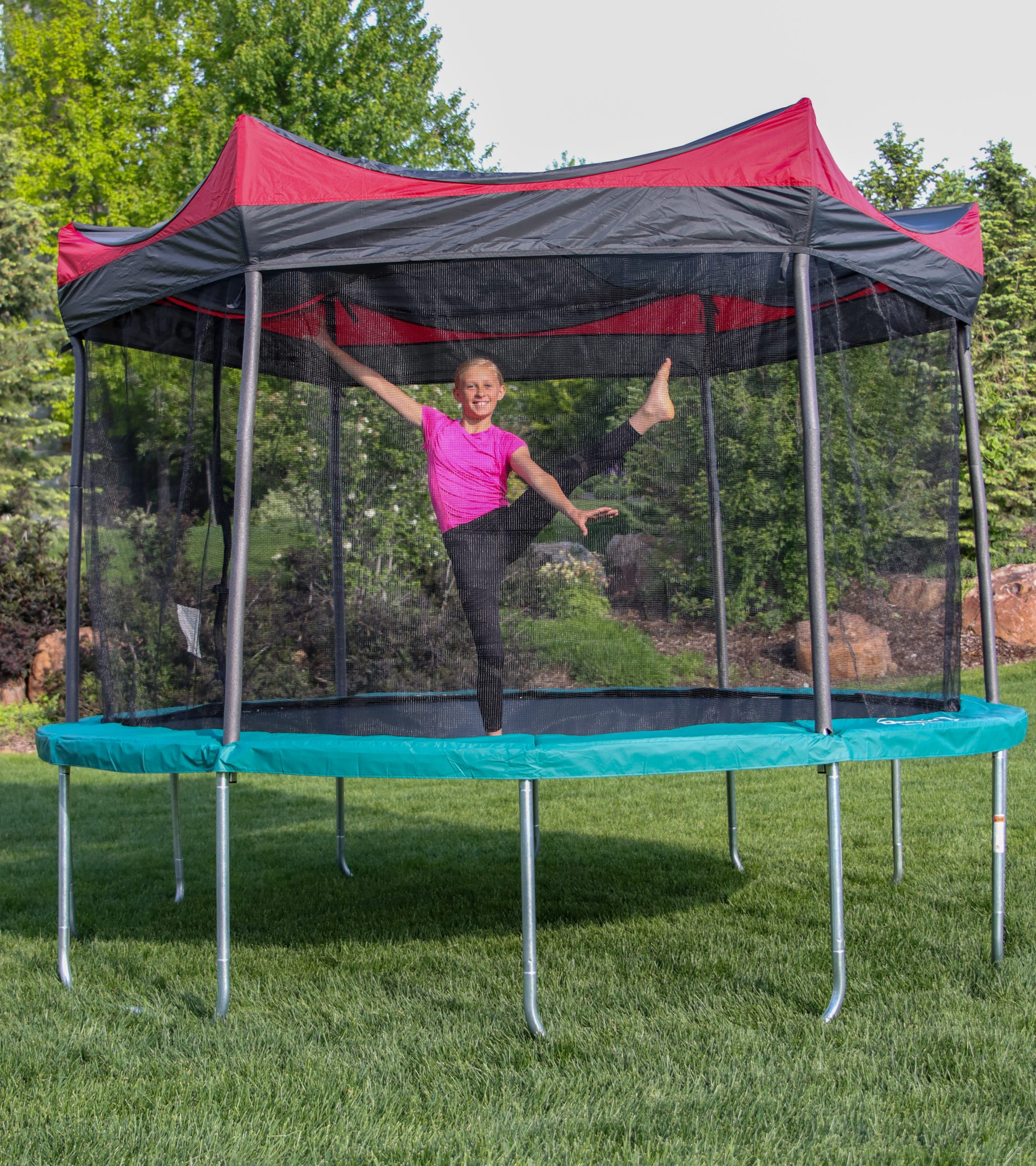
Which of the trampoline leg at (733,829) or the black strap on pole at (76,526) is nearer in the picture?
the black strap on pole at (76,526)

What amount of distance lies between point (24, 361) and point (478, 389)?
8.76m

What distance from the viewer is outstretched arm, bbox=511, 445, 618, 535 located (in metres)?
3.19

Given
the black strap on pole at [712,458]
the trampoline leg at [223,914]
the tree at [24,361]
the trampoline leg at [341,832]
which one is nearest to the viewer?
the trampoline leg at [223,914]

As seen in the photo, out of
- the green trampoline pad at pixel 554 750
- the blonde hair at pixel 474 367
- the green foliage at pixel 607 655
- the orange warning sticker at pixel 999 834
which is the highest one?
the blonde hair at pixel 474 367

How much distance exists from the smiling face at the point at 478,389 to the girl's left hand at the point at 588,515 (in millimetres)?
376

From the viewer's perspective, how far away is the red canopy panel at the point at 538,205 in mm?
2564

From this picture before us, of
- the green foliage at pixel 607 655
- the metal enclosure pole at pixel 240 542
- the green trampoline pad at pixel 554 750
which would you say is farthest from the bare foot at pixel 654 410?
the metal enclosure pole at pixel 240 542

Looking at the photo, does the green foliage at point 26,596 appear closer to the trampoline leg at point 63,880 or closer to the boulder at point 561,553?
the trampoline leg at point 63,880

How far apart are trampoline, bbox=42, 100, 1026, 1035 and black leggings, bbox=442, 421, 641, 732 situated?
23 mm

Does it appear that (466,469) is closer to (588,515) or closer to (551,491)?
(551,491)

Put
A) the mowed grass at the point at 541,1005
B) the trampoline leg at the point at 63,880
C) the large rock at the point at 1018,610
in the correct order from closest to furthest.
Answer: the mowed grass at the point at 541,1005 → the trampoline leg at the point at 63,880 → the large rock at the point at 1018,610

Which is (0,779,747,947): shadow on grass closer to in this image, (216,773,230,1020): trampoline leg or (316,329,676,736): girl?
(216,773,230,1020): trampoline leg

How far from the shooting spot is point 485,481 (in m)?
3.19

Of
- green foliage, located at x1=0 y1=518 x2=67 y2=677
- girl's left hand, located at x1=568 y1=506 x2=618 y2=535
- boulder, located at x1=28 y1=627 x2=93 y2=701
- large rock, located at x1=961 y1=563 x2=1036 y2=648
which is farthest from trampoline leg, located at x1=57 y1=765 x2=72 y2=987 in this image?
large rock, located at x1=961 y1=563 x2=1036 y2=648
